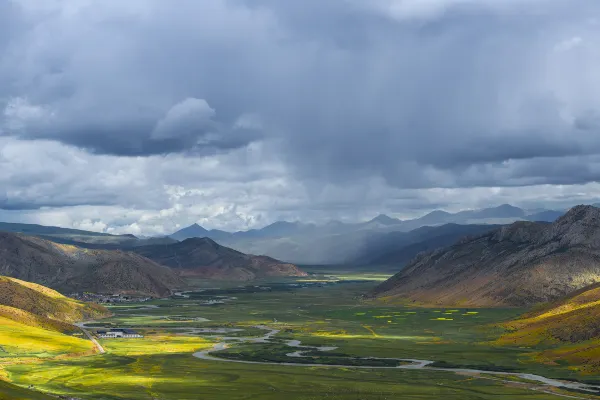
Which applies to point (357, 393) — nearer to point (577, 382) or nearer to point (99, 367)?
point (577, 382)

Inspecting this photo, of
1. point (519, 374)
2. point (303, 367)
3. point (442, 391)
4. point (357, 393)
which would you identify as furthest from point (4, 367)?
point (519, 374)

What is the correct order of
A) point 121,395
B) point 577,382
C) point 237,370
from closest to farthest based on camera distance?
point 121,395 → point 577,382 → point 237,370

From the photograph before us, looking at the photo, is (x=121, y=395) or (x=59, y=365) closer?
(x=121, y=395)

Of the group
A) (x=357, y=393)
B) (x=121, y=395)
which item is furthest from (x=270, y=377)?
(x=121, y=395)

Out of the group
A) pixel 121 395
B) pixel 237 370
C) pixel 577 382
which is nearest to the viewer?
pixel 121 395

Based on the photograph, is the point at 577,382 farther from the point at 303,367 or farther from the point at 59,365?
the point at 59,365

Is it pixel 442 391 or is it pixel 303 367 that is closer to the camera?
pixel 442 391

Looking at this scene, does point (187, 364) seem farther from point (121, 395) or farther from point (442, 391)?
point (442, 391)
